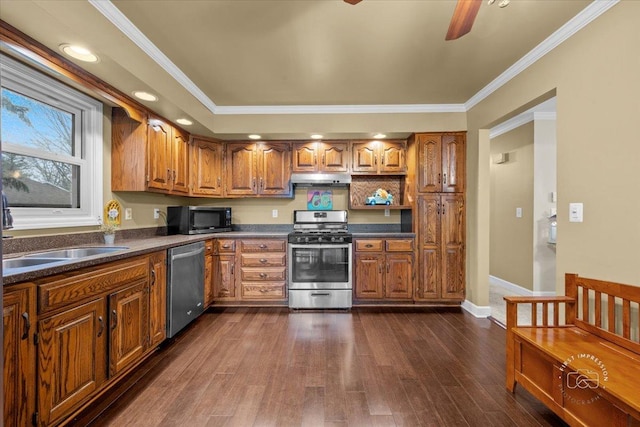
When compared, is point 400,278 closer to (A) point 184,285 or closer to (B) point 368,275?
(B) point 368,275

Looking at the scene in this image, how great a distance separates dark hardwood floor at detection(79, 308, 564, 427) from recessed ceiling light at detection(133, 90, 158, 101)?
218 centimetres

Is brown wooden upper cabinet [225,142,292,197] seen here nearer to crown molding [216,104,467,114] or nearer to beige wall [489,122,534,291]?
crown molding [216,104,467,114]

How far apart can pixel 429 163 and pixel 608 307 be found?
7.50 feet

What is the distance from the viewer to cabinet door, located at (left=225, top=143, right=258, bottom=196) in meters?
4.01

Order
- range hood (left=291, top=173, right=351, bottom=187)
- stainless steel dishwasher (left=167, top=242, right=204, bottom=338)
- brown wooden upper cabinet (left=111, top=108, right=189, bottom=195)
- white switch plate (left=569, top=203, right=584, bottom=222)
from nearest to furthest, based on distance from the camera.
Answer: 1. white switch plate (left=569, top=203, right=584, bottom=222)
2. stainless steel dishwasher (left=167, top=242, right=204, bottom=338)
3. brown wooden upper cabinet (left=111, top=108, right=189, bottom=195)
4. range hood (left=291, top=173, right=351, bottom=187)

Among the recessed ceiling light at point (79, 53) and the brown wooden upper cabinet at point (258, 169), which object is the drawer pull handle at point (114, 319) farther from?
the brown wooden upper cabinet at point (258, 169)

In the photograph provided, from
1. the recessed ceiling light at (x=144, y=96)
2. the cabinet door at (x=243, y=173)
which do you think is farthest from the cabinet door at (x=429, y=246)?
the recessed ceiling light at (x=144, y=96)

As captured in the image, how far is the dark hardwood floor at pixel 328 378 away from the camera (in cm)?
176

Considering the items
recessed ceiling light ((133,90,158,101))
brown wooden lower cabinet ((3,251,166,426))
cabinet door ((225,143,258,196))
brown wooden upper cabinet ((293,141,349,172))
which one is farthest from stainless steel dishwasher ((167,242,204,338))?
brown wooden upper cabinet ((293,141,349,172))

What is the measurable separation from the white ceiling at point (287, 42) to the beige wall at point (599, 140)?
10.5 inches

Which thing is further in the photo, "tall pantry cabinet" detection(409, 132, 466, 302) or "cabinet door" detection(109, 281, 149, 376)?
"tall pantry cabinet" detection(409, 132, 466, 302)

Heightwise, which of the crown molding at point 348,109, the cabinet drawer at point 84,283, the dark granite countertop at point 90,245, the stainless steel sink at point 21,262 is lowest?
the cabinet drawer at point 84,283

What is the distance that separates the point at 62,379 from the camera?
1.58 meters

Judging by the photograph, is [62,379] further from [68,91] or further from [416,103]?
[416,103]
